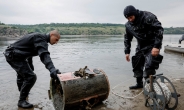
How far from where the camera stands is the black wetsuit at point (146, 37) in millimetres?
4855

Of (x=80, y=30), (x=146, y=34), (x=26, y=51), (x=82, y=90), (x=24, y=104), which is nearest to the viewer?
(x=82, y=90)

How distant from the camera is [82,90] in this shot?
439cm

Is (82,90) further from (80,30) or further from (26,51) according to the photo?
(80,30)

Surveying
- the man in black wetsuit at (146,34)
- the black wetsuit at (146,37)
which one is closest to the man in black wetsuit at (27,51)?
the man in black wetsuit at (146,34)

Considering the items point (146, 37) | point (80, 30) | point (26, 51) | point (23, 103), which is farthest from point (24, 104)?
point (80, 30)

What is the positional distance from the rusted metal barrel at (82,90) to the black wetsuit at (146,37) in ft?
4.27

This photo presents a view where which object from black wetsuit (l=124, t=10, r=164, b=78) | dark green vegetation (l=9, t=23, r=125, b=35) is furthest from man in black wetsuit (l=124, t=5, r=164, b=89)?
dark green vegetation (l=9, t=23, r=125, b=35)

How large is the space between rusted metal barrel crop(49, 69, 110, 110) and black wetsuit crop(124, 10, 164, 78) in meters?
1.30

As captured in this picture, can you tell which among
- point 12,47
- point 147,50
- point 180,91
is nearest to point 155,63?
point 147,50

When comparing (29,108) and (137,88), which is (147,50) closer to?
(137,88)

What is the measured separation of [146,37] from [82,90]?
7.97 feet

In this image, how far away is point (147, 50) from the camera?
544cm

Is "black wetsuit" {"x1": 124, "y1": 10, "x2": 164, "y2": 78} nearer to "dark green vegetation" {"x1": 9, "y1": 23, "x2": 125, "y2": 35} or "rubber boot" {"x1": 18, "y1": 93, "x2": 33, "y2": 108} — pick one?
"rubber boot" {"x1": 18, "y1": 93, "x2": 33, "y2": 108}

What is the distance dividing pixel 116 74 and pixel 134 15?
4309mm
